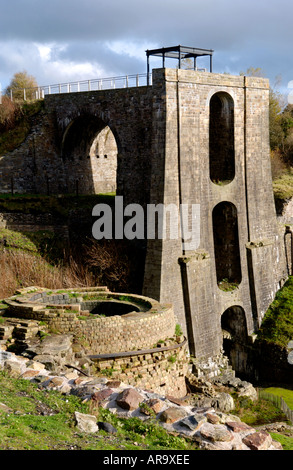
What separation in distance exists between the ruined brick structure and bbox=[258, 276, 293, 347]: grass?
0.42m

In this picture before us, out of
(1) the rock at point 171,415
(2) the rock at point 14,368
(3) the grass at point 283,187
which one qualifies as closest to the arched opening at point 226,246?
(3) the grass at point 283,187

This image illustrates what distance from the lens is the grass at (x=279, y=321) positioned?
2584 cm

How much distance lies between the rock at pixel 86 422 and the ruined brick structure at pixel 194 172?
12676 mm

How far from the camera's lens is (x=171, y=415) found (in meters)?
10.2

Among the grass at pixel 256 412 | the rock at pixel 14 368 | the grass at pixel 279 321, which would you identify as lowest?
the grass at pixel 256 412

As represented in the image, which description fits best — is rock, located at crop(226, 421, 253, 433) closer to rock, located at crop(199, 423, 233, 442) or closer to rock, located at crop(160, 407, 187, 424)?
rock, located at crop(199, 423, 233, 442)

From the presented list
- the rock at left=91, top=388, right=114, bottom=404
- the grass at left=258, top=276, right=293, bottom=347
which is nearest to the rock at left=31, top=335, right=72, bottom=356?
the rock at left=91, top=388, right=114, bottom=404

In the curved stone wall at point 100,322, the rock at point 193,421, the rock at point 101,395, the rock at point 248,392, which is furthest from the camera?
the rock at point 248,392

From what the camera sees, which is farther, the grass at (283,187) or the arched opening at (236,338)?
the grass at (283,187)

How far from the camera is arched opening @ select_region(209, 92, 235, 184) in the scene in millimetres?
26281

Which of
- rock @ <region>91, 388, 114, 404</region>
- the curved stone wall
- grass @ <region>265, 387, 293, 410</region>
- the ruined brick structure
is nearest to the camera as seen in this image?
rock @ <region>91, 388, 114, 404</region>

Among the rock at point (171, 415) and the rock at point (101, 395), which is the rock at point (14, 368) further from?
the rock at point (171, 415)

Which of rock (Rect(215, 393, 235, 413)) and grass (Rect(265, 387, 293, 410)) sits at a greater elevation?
rock (Rect(215, 393, 235, 413))
